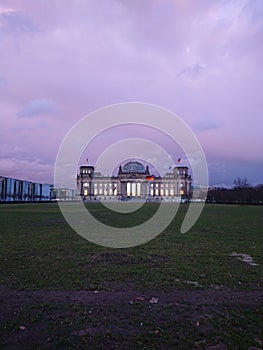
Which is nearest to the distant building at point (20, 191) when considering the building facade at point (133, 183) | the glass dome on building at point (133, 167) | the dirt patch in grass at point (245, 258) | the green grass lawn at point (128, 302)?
the building facade at point (133, 183)

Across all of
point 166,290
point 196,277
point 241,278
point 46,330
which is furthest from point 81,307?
point 241,278

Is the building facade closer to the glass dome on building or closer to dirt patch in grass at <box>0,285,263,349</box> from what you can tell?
the glass dome on building

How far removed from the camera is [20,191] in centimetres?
12025

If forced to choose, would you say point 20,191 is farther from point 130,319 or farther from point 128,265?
point 130,319

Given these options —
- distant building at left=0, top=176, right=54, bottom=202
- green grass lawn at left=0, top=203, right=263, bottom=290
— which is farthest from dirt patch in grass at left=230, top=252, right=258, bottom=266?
distant building at left=0, top=176, right=54, bottom=202

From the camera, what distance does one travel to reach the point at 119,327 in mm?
5844

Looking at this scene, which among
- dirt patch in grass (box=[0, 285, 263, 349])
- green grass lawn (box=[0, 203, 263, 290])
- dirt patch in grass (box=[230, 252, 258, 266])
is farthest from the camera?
dirt patch in grass (box=[230, 252, 258, 266])

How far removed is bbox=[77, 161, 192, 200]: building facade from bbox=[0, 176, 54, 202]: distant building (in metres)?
36.4

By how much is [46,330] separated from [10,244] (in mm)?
10101

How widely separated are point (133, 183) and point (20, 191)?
76.5 meters

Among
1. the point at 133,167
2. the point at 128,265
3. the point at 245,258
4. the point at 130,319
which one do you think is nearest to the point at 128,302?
the point at 130,319

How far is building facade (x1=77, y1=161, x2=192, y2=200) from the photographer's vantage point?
182 meters

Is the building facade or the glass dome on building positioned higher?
the glass dome on building

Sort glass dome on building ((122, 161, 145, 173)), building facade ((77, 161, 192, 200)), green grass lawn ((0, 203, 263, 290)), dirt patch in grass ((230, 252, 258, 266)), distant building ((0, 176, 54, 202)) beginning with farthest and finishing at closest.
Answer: glass dome on building ((122, 161, 145, 173)) < building facade ((77, 161, 192, 200)) < distant building ((0, 176, 54, 202)) < dirt patch in grass ((230, 252, 258, 266)) < green grass lawn ((0, 203, 263, 290))
